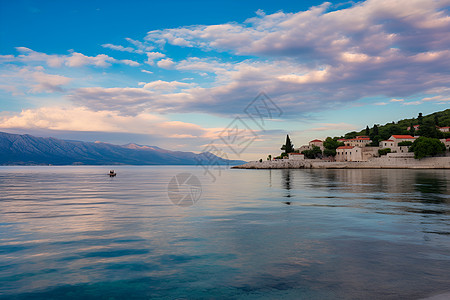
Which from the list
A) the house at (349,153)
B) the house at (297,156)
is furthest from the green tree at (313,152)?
the house at (349,153)

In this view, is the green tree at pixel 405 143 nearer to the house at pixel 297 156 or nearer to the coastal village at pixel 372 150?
the coastal village at pixel 372 150

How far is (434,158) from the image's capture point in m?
135

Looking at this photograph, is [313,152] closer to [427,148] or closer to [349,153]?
[349,153]

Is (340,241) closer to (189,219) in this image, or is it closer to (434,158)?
(189,219)

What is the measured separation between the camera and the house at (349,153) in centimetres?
17100

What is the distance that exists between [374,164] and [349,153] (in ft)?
81.1

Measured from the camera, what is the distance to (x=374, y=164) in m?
153

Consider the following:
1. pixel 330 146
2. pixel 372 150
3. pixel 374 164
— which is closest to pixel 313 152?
pixel 330 146

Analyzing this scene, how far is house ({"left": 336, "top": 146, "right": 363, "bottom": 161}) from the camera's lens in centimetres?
17100

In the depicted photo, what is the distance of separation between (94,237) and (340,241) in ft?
37.4

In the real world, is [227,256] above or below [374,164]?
above

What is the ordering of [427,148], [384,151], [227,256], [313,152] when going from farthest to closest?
1. [313,152]
2. [384,151]
3. [427,148]
4. [227,256]

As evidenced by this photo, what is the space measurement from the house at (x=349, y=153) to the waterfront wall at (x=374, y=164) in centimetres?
1316

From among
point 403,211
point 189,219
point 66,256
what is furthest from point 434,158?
point 66,256
